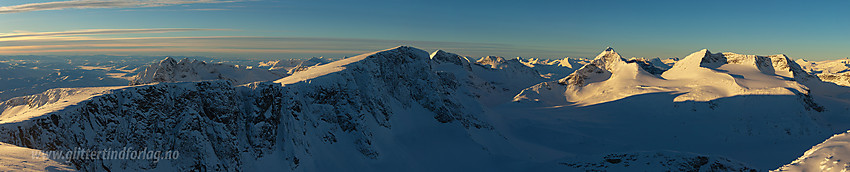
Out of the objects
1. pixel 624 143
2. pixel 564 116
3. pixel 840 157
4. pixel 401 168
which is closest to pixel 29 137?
pixel 401 168

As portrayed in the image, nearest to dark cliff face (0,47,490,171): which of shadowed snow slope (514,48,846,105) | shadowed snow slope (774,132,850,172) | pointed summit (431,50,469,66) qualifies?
shadowed snow slope (774,132,850,172)

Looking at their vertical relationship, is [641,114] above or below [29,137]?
below

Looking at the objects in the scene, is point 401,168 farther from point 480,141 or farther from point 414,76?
point 414,76

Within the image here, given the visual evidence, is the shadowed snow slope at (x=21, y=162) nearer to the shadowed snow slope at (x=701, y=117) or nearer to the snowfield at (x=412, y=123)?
the snowfield at (x=412, y=123)

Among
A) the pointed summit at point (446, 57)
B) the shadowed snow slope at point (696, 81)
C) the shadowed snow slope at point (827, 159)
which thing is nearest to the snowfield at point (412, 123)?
the shadowed snow slope at point (827, 159)

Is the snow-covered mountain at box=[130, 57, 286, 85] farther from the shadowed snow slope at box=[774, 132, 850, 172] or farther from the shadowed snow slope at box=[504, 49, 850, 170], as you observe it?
the shadowed snow slope at box=[774, 132, 850, 172]
